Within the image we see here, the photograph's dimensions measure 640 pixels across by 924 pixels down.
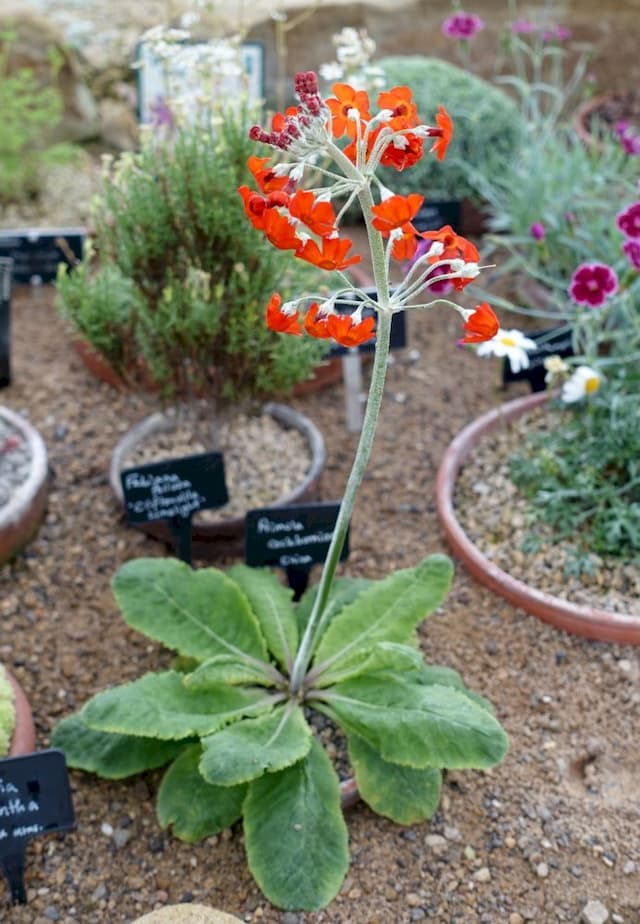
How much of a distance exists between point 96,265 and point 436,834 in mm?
2798

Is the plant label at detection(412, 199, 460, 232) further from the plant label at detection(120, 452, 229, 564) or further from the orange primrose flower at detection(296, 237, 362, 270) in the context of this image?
the orange primrose flower at detection(296, 237, 362, 270)

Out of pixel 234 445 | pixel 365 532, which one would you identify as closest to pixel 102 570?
pixel 234 445

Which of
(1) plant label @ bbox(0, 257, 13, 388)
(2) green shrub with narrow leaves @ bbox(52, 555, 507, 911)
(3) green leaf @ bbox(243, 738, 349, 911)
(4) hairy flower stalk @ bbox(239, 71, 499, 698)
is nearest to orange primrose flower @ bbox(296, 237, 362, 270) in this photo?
(4) hairy flower stalk @ bbox(239, 71, 499, 698)

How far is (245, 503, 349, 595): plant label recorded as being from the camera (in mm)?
2467

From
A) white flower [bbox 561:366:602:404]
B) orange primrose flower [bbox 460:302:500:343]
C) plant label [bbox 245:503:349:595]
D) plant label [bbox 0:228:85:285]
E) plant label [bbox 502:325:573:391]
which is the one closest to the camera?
orange primrose flower [bbox 460:302:500:343]

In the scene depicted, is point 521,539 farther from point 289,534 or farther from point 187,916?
point 187,916

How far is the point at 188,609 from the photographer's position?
7.98 ft

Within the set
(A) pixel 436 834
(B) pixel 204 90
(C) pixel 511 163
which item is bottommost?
(A) pixel 436 834

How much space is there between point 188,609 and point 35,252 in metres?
2.03

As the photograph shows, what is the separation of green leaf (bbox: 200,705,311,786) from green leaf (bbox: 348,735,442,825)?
0.53 feet

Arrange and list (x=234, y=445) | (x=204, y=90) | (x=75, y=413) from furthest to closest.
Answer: (x=75, y=413)
(x=234, y=445)
(x=204, y=90)

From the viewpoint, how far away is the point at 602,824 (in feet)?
7.20

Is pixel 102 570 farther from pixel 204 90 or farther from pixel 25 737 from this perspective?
pixel 204 90

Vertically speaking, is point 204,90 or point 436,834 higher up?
point 204,90
